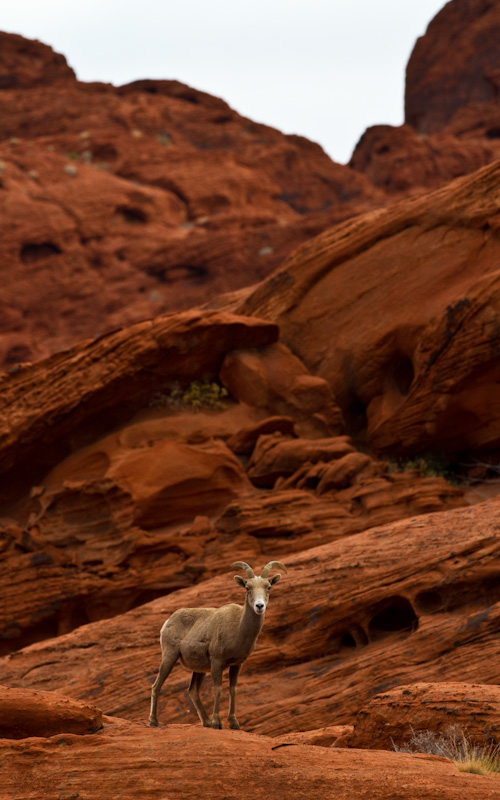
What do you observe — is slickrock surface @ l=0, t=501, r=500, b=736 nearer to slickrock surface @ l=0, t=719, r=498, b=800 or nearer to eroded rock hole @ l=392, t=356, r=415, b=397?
slickrock surface @ l=0, t=719, r=498, b=800

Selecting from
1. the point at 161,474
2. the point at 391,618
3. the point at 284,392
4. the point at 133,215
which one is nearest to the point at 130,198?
the point at 133,215

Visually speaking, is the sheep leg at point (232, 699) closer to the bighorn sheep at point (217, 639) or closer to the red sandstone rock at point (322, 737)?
the bighorn sheep at point (217, 639)

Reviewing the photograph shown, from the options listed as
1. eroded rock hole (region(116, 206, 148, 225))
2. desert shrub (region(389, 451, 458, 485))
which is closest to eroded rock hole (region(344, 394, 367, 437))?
desert shrub (region(389, 451, 458, 485))

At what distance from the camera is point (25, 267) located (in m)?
41.3

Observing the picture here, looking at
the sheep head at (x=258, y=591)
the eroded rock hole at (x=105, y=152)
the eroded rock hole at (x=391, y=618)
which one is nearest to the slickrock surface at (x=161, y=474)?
the eroded rock hole at (x=391, y=618)

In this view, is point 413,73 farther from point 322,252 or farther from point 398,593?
point 398,593

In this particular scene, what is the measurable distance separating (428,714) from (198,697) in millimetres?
2592

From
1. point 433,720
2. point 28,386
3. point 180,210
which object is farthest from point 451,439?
point 180,210

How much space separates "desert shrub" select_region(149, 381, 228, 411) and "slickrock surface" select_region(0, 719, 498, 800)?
13.9 metres

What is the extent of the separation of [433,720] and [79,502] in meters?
12.3

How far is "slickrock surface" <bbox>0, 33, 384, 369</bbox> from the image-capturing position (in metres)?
40.7

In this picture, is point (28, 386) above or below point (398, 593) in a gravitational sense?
above

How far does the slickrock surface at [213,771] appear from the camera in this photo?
24.2 feet

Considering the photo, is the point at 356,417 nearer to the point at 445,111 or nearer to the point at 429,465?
the point at 429,465
